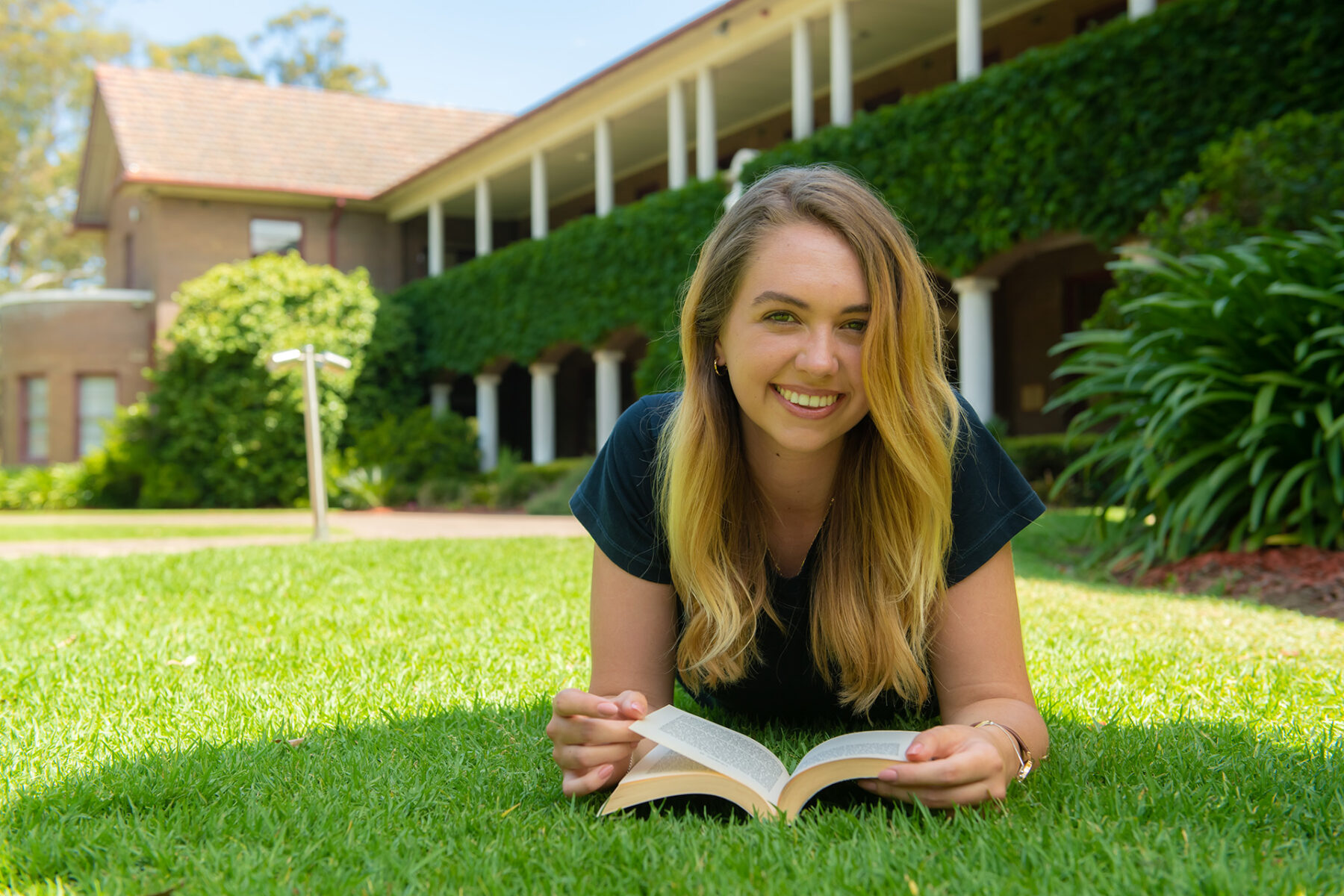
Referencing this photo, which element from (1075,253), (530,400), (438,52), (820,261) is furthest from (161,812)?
(438,52)

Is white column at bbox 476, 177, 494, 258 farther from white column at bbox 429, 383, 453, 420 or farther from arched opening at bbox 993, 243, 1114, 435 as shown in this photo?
arched opening at bbox 993, 243, 1114, 435

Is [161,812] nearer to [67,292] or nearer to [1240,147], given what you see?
[1240,147]

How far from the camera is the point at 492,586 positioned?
5379 millimetres

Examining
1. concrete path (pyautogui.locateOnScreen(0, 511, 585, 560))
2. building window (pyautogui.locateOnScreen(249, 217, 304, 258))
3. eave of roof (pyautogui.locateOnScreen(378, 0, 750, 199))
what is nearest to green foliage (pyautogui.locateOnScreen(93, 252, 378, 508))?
concrete path (pyautogui.locateOnScreen(0, 511, 585, 560))

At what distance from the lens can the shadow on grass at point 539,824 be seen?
1.70 m

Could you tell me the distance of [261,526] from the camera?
43.3 ft

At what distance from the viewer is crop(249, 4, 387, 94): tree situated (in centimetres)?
4006

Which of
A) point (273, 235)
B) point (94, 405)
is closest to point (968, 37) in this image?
point (273, 235)

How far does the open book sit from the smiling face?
59 centimetres

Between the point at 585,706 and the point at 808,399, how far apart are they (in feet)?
2.38

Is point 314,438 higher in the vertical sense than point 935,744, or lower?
higher

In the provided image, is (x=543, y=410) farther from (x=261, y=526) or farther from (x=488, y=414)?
(x=261, y=526)

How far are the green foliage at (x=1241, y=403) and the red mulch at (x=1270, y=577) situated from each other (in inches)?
3.4

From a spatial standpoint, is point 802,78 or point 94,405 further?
point 94,405
